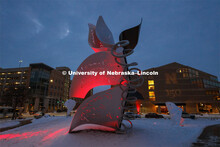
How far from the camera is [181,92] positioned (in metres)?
40.4

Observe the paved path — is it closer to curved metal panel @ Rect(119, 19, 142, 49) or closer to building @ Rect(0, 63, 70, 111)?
curved metal panel @ Rect(119, 19, 142, 49)

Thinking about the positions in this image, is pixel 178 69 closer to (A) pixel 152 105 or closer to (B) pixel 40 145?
(A) pixel 152 105

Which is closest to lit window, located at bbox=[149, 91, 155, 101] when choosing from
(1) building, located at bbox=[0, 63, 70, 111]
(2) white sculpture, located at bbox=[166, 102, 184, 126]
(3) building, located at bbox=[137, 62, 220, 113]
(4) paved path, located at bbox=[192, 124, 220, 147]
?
(3) building, located at bbox=[137, 62, 220, 113]

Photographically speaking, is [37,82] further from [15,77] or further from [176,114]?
[176,114]

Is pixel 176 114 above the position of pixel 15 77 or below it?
below

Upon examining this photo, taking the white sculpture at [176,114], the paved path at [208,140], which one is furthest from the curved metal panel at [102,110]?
the white sculpture at [176,114]

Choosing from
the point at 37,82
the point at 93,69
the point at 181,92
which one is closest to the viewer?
the point at 93,69

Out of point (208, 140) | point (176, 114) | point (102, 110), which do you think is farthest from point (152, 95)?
point (102, 110)

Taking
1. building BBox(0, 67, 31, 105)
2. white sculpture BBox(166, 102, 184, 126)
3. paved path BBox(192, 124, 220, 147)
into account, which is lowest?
paved path BBox(192, 124, 220, 147)

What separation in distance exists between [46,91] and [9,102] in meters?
33.2

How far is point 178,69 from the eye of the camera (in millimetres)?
41844

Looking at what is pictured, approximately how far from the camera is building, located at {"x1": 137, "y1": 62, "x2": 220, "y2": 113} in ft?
130

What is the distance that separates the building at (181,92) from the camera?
39531 millimetres

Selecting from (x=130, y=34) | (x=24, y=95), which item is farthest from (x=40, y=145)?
(x=24, y=95)
